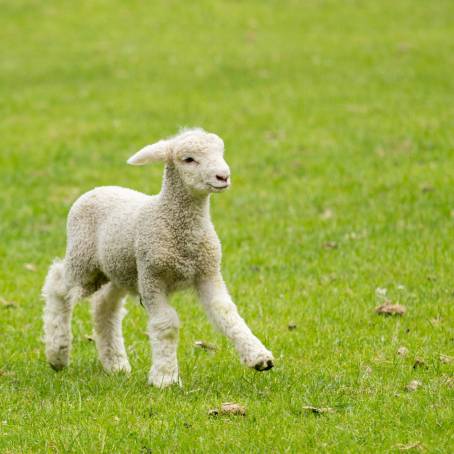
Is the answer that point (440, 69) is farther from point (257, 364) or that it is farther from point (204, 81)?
point (257, 364)

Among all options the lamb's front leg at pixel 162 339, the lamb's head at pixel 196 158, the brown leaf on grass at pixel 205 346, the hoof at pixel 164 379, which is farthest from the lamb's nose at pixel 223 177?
the brown leaf on grass at pixel 205 346

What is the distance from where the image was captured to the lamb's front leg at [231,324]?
563 cm

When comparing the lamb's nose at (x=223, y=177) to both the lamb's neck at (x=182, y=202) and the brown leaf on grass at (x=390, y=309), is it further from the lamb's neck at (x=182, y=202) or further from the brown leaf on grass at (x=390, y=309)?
the brown leaf on grass at (x=390, y=309)

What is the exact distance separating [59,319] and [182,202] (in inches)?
55.3

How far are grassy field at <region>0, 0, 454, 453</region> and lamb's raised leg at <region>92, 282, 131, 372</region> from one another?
131 mm

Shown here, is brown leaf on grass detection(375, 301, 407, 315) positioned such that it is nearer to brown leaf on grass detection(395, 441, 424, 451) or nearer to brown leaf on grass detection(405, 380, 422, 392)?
brown leaf on grass detection(405, 380, 422, 392)

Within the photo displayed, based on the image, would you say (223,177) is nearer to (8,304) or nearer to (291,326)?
(291,326)

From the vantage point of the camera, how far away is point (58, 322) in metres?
6.80

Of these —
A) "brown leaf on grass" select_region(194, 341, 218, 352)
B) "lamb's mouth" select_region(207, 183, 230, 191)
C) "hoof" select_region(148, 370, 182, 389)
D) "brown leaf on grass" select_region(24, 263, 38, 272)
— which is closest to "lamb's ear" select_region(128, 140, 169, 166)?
"lamb's mouth" select_region(207, 183, 230, 191)

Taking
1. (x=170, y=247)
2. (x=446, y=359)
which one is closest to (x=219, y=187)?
(x=170, y=247)

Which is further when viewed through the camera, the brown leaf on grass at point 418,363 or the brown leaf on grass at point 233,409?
the brown leaf on grass at point 418,363

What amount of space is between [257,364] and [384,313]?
2395 millimetres

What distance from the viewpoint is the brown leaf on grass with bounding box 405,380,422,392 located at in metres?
5.97

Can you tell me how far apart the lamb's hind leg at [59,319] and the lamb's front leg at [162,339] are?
0.92m
